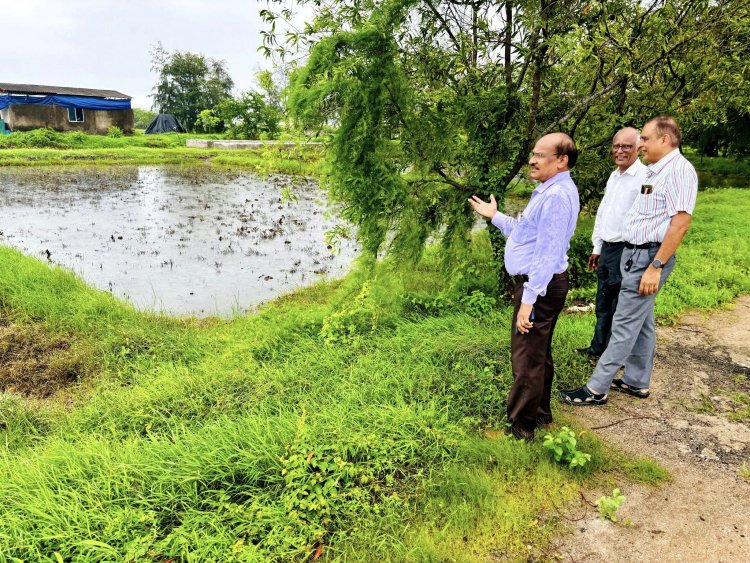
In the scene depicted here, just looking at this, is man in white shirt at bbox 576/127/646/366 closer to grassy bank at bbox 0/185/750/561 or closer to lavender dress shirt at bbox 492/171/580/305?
grassy bank at bbox 0/185/750/561

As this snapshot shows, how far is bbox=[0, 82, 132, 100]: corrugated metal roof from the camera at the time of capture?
103 ft

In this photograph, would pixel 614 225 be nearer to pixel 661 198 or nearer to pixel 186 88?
pixel 661 198

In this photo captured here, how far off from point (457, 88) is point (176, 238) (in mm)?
8218

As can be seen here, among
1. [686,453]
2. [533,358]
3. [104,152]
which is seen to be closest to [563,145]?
[533,358]

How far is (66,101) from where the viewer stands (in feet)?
106

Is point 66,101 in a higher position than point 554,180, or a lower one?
higher

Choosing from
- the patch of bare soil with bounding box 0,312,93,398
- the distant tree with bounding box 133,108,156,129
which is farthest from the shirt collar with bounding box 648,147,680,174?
the distant tree with bounding box 133,108,156,129

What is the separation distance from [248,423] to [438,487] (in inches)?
52.4

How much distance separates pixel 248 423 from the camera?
10.3 feet

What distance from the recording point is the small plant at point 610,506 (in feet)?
7.78

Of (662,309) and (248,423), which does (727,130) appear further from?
(248,423)

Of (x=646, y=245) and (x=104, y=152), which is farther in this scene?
(x=104, y=152)

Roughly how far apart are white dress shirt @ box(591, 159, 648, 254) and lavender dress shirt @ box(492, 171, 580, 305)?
52.2 inches

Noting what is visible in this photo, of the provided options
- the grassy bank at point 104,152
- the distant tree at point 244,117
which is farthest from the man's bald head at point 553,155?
the distant tree at point 244,117
